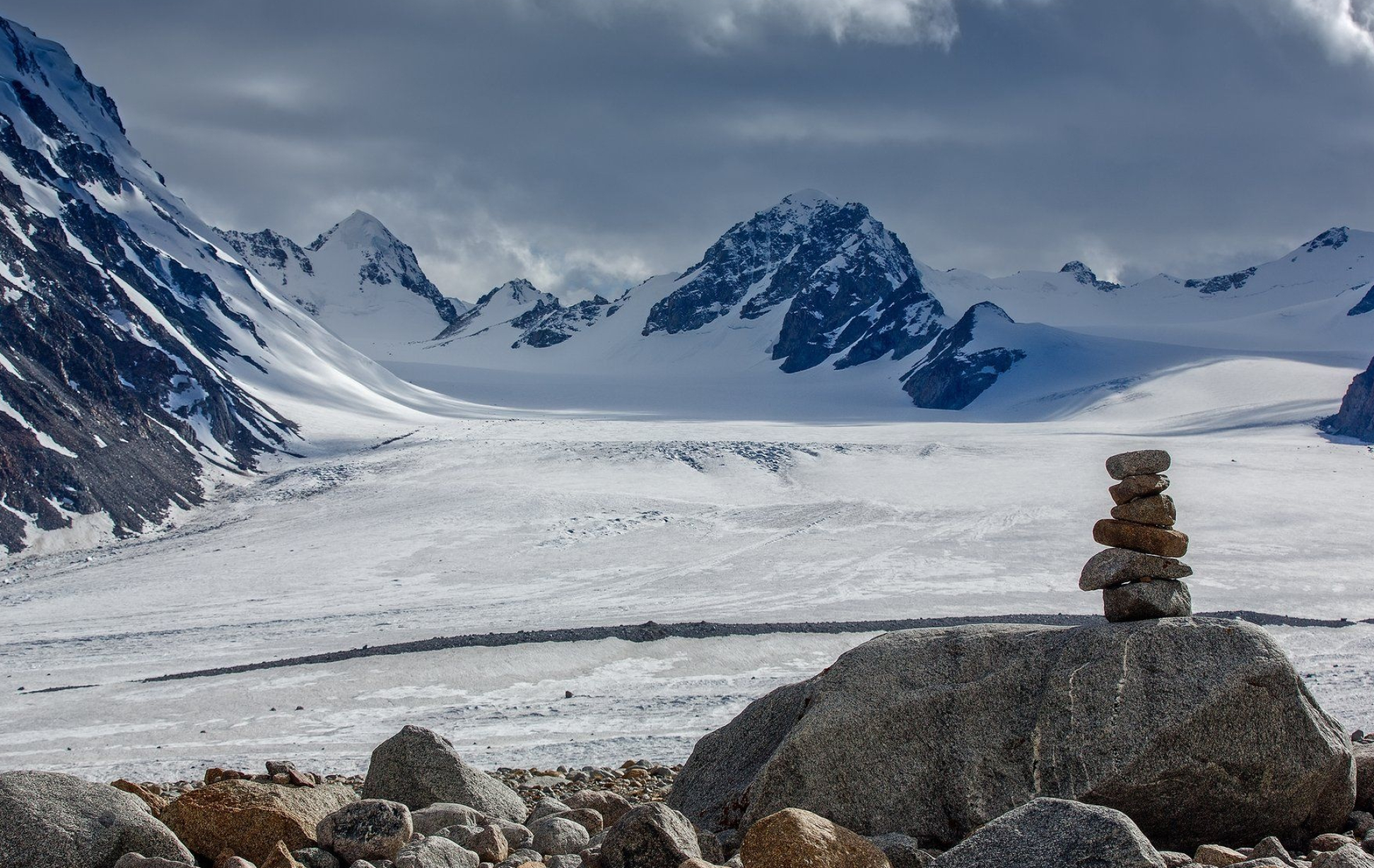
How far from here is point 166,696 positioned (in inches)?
1094

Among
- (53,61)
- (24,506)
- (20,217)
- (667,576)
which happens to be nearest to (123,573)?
(24,506)

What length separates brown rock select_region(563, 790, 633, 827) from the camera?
37.5 feet

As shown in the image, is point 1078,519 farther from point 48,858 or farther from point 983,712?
point 48,858

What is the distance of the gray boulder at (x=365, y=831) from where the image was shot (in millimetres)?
8992

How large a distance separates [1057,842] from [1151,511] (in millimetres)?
6437

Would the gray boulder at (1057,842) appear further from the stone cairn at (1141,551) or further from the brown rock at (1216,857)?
the stone cairn at (1141,551)

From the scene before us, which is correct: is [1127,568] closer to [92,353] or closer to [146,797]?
[146,797]

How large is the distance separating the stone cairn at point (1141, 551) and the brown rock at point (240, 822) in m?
8.31

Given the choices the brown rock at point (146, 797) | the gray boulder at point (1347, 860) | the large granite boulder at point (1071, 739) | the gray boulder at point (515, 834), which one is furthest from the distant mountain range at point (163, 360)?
the gray boulder at point (1347, 860)

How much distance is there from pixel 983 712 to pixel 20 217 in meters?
109

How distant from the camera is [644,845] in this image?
8320 millimetres

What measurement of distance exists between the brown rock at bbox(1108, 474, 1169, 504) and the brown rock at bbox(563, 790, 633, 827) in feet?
21.2

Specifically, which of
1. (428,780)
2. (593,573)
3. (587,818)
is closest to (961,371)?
(593,573)

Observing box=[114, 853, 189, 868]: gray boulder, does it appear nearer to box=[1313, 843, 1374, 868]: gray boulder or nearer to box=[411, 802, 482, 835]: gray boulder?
box=[411, 802, 482, 835]: gray boulder
